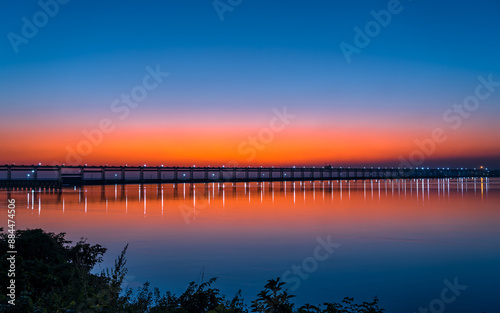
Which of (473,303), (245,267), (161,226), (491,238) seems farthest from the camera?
(161,226)

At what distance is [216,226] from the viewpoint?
27000 mm

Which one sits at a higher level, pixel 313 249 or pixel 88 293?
pixel 88 293

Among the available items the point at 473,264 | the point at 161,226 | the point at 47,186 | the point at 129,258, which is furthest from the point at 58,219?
the point at 47,186

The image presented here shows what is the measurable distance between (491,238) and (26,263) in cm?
1956

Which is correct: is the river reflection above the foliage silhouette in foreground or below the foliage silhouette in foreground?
below

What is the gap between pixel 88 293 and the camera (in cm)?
697

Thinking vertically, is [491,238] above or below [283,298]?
below

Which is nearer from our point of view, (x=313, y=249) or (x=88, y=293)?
(x=88, y=293)

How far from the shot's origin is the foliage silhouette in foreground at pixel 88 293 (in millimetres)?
5730

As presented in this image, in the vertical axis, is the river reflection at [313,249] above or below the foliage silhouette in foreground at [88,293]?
below

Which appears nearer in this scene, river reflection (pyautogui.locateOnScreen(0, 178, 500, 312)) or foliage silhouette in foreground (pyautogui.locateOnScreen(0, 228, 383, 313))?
foliage silhouette in foreground (pyautogui.locateOnScreen(0, 228, 383, 313))

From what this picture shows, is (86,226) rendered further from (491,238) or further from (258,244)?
(491,238)

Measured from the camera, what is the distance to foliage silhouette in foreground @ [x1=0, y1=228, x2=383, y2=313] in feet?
18.8

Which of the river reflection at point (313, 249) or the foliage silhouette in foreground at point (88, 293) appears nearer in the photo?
the foliage silhouette in foreground at point (88, 293)
